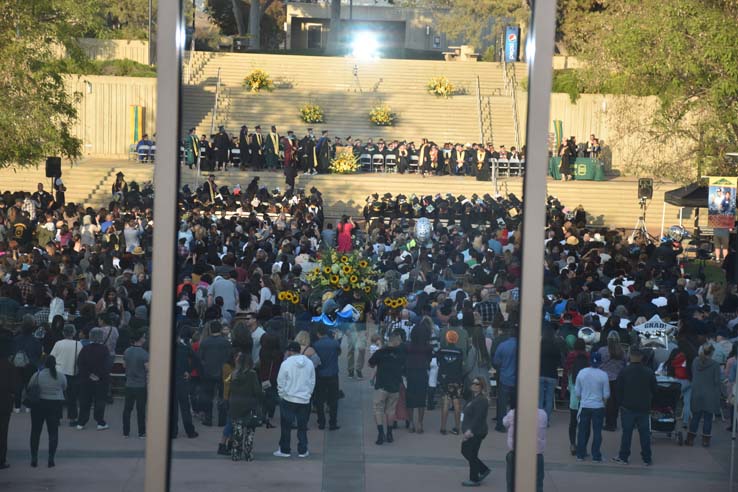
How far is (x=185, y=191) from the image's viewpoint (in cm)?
2181

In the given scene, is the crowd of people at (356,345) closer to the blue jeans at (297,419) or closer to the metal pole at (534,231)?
the blue jeans at (297,419)

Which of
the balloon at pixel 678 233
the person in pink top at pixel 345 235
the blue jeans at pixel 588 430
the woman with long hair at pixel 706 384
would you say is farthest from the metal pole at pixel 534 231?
the balloon at pixel 678 233

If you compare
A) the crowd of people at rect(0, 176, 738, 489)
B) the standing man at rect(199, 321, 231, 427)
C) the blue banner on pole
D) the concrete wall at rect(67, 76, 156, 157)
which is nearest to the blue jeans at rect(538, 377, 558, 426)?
the crowd of people at rect(0, 176, 738, 489)

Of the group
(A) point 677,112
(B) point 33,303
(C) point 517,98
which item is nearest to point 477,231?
(A) point 677,112

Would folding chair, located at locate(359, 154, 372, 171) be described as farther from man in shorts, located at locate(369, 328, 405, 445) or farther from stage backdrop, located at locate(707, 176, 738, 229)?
man in shorts, located at locate(369, 328, 405, 445)

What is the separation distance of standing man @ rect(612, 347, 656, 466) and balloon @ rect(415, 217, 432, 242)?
9780mm

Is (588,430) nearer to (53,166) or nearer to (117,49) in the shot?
(53,166)

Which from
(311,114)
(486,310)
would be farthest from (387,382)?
(311,114)

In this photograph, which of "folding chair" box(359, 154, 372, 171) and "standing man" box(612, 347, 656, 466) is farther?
"folding chair" box(359, 154, 372, 171)

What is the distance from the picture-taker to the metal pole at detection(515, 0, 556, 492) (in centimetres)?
301

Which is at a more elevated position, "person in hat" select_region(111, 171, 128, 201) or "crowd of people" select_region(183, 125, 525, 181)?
"crowd of people" select_region(183, 125, 525, 181)

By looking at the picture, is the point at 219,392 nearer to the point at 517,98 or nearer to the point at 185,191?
the point at 185,191

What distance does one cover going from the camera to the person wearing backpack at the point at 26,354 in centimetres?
865

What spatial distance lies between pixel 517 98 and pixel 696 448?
73.9ft
